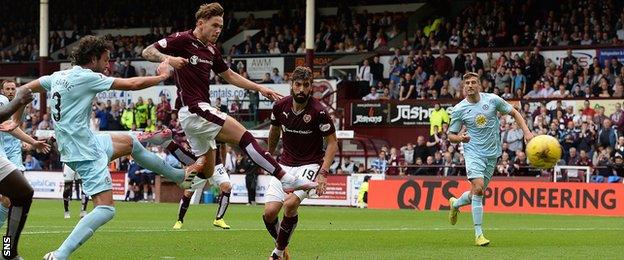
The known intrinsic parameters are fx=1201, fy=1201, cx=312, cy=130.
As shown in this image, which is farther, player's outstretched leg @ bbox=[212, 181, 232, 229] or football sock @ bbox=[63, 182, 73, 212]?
football sock @ bbox=[63, 182, 73, 212]

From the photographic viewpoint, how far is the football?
17484 millimetres

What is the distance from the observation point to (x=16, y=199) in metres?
12.3

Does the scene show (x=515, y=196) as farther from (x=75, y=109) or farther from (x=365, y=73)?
(x=75, y=109)

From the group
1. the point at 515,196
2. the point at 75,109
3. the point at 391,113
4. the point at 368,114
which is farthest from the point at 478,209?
the point at 368,114

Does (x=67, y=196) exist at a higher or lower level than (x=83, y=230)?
lower

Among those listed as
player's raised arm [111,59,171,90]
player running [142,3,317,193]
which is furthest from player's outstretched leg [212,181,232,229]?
player's raised arm [111,59,171,90]

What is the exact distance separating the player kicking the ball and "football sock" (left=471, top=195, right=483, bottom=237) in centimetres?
396

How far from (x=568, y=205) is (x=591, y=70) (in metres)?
8.14

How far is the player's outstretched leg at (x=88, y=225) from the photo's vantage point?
37.4ft

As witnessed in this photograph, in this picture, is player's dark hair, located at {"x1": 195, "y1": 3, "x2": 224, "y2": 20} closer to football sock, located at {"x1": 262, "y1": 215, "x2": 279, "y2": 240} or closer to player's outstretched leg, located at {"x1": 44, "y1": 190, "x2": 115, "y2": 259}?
football sock, located at {"x1": 262, "y1": 215, "x2": 279, "y2": 240}

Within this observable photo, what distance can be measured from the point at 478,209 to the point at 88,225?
25.8ft

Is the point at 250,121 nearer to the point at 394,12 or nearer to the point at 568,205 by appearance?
the point at 394,12

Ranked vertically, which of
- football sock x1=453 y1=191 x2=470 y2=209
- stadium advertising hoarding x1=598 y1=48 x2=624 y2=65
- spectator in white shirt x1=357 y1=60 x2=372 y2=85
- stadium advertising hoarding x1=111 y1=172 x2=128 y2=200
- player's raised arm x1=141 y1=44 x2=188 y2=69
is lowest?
stadium advertising hoarding x1=111 y1=172 x2=128 y2=200

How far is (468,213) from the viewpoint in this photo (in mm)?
31188
